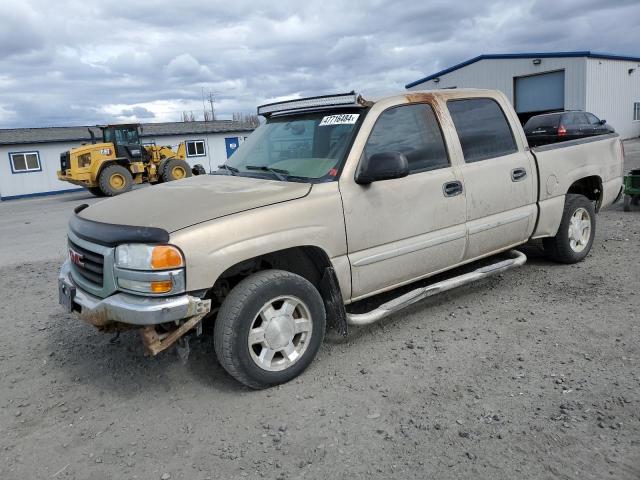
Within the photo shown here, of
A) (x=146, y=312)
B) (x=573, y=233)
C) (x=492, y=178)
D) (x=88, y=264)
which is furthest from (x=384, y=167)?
(x=573, y=233)

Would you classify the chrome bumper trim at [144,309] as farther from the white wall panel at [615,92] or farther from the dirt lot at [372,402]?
the white wall panel at [615,92]

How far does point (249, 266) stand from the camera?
3.57 metres

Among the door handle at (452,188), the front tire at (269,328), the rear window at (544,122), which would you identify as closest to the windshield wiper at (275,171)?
the front tire at (269,328)

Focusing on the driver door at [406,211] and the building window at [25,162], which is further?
the building window at [25,162]

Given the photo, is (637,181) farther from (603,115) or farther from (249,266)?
(603,115)

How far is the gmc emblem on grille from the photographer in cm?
353

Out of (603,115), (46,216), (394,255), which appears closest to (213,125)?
(46,216)

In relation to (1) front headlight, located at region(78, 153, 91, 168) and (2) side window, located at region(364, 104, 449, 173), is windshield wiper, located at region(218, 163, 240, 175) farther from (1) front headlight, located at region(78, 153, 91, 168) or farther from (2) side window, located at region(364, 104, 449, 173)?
(1) front headlight, located at region(78, 153, 91, 168)

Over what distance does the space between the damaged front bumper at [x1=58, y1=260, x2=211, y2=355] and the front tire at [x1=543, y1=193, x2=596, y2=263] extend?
4060 mm

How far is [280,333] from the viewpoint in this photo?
11.4 ft

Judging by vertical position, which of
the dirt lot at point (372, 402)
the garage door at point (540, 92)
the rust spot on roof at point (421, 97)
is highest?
the garage door at point (540, 92)

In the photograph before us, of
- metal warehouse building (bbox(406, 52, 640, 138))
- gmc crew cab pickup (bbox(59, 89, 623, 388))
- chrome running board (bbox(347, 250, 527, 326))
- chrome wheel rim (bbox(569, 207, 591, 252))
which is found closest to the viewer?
gmc crew cab pickup (bbox(59, 89, 623, 388))

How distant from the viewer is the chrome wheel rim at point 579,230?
571 cm

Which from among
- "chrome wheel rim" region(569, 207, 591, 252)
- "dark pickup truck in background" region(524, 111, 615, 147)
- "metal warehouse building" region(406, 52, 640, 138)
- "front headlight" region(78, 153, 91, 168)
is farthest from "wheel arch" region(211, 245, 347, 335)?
"metal warehouse building" region(406, 52, 640, 138)
